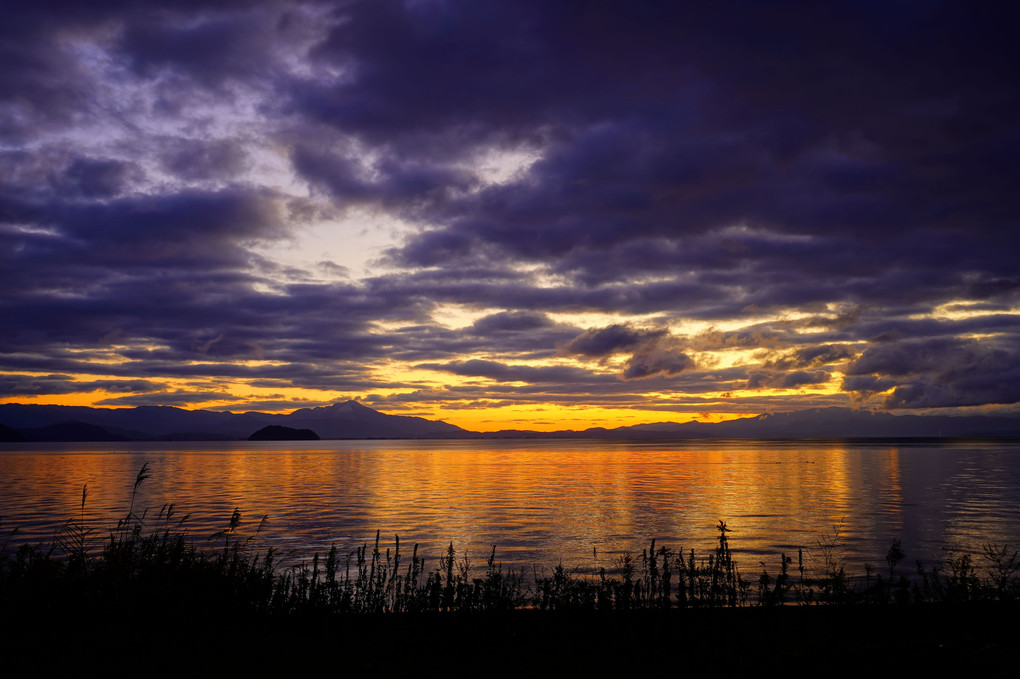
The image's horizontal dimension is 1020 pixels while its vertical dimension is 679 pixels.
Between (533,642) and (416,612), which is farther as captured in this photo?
(416,612)

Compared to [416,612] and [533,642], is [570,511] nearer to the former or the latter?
[416,612]

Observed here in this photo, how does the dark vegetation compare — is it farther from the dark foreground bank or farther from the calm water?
the calm water

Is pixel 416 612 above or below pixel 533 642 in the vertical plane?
below

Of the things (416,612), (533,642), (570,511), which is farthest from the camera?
(570,511)

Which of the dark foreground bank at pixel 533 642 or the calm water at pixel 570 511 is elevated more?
the dark foreground bank at pixel 533 642

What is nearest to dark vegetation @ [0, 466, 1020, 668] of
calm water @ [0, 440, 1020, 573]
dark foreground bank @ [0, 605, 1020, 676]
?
dark foreground bank @ [0, 605, 1020, 676]

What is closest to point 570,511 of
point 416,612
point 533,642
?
point 416,612

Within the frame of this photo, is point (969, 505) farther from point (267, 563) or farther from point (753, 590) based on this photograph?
point (267, 563)

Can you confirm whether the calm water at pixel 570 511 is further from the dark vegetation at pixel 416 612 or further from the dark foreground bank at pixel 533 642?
A: the dark foreground bank at pixel 533 642

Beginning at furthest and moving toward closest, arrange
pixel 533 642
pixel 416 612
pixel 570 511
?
pixel 570 511
pixel 416 612
pixel 533 642

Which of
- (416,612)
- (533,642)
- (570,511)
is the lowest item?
(570,511)

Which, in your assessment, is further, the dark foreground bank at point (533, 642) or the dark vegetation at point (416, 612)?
the dark vegetation at point (416, 612)

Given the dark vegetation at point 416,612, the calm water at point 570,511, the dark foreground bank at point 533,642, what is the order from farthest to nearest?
the calm water at point 570,511 → the dark vegetation at point 416,612 → the dark foreground bank at point 533,642

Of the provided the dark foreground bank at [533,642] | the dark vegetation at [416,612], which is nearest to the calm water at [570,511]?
the dark vegetation at [416,612]
